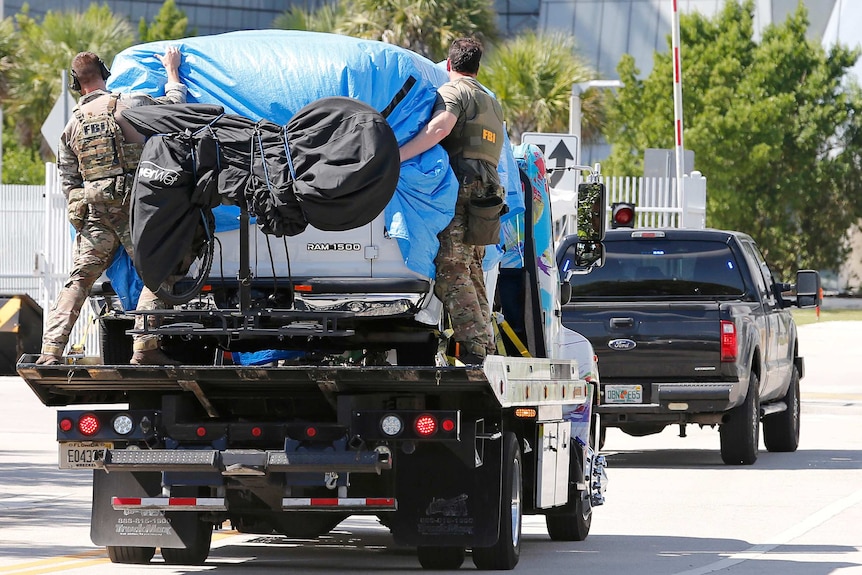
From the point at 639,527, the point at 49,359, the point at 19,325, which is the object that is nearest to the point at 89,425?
the point at 49,359

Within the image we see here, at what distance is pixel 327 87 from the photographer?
848 centimetres

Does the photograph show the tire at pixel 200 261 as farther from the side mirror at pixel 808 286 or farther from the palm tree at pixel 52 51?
the palm tree at pixel 52 51

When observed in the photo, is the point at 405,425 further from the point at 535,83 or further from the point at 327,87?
the point at 535,83

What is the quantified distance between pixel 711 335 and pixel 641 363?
694 millimetres

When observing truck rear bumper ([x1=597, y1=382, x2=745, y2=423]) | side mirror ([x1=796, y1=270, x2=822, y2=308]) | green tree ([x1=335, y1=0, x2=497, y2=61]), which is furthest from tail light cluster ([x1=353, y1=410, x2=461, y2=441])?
green tree ([x1=335, y1=0, x2=497, y2=61])

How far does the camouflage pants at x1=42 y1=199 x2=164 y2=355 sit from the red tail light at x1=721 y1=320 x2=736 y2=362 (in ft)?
25.9

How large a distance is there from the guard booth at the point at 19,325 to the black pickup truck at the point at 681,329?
9.94 meters

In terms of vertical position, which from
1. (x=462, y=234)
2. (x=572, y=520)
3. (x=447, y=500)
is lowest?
(x=572, y=520)

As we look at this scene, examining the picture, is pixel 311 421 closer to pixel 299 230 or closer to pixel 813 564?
pixel 299 230

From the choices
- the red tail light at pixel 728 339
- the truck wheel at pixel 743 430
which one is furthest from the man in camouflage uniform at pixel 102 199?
the truck wheel at pixel 743 430

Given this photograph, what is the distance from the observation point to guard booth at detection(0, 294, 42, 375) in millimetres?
23703

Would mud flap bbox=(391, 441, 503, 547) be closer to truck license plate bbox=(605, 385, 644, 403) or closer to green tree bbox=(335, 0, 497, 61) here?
truck license plate bbox=(605, 385, 644, 403)

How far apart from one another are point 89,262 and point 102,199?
33 centimetres

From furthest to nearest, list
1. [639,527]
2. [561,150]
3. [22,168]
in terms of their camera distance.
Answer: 1. [22,168]
2. [561,150]
3. [639,527]
